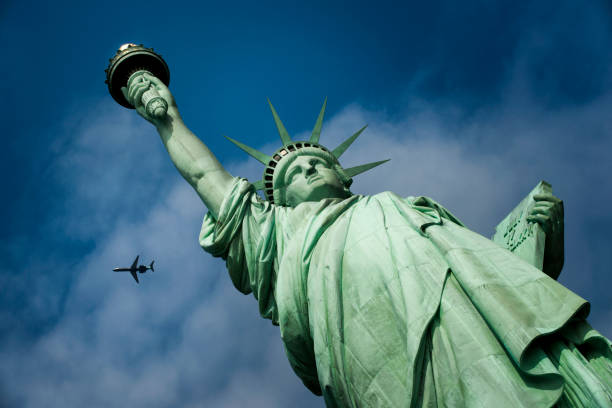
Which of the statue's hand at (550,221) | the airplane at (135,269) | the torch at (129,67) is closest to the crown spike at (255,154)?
the torch at (129,67)

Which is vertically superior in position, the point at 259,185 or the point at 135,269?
the point at 135,269

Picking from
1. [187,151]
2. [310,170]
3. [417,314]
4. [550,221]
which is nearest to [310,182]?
[310,170]

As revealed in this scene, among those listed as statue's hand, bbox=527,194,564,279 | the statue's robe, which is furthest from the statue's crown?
statue's hand, bbox=527,194,564,279

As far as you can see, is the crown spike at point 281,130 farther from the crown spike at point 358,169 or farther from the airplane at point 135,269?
the airplane at point 135,269

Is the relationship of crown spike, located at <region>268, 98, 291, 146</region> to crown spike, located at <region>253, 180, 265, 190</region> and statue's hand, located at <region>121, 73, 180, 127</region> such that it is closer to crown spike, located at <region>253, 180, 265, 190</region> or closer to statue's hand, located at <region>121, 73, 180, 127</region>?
crown spike, located at <region>253, 180, 265, 190</region>

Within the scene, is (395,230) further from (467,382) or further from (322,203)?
(467,382)

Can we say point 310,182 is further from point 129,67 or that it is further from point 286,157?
point 129,67

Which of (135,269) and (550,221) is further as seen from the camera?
(135,269)
